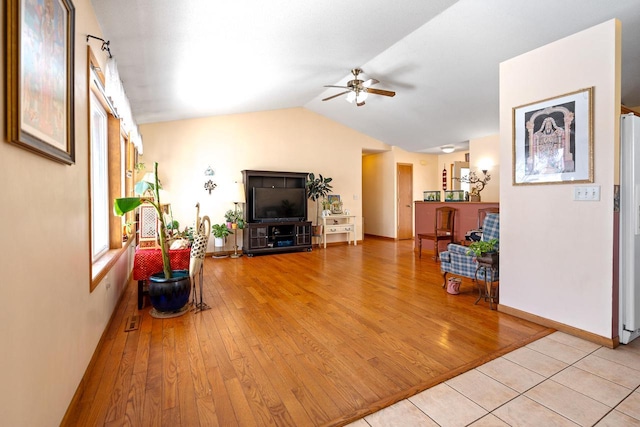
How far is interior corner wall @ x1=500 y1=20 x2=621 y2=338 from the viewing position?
7.27 ft

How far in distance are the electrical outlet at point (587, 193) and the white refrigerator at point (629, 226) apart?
17 cm

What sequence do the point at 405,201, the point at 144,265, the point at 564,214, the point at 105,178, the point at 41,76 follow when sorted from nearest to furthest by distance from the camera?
the point at 41,76
the point at 564,214
the point at 144,265
the point at 105,178
the point at 405,201

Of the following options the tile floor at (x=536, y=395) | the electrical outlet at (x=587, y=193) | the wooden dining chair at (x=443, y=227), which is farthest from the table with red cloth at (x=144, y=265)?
the wooden dining chair at (x=443, y=227)

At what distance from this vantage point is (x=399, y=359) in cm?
208

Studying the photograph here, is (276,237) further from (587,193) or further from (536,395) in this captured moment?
(536,395)

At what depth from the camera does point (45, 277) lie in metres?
1.31

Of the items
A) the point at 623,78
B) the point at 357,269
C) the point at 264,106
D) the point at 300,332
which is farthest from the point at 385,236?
the point at 300,332

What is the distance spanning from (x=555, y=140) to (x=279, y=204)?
4.83 metres

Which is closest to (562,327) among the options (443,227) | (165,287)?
(443,227)

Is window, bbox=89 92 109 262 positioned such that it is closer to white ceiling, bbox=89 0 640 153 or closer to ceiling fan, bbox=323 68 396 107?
white ceiling, bbox=89 0 640 153

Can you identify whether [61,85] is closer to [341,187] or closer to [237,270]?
[237,270]

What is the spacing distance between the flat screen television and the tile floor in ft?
16.1

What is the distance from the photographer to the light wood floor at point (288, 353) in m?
1.60

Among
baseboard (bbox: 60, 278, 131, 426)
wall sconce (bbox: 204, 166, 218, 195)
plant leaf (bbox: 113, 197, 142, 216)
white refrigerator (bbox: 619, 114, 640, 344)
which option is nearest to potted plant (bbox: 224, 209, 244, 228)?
wall sconce (bbox: 204, 166, 218, 195)
